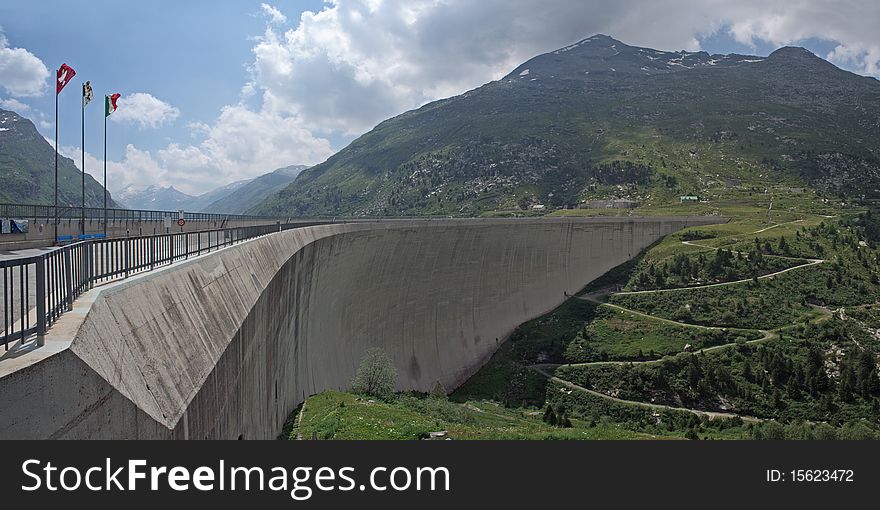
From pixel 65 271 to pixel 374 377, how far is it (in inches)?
815

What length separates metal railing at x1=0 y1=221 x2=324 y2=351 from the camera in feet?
16.8

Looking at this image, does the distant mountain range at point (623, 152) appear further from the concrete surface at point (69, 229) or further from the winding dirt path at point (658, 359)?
the concrete surface at point (69, 229)

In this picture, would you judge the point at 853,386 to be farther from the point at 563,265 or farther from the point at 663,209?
the point at 663,209

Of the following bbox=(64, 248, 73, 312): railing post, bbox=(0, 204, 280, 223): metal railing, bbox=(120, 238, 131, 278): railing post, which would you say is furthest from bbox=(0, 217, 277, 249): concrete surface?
bbox=(64, 248, 73, 312): railing post

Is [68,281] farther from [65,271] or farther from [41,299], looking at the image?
[41,299]

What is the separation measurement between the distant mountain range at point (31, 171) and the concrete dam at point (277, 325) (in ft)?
356

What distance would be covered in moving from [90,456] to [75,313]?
72.6 inches

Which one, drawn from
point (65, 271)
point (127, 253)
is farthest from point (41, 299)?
point (127, 253)

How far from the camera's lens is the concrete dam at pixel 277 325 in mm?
4855

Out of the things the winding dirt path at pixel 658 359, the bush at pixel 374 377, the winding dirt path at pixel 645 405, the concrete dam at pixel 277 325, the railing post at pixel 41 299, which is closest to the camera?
the concrete dam at pixel 277 325

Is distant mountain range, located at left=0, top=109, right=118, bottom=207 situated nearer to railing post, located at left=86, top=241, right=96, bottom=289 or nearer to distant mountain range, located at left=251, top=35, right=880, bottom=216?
distant mountain range, located at left=251, top=35, right=880, bottom=216

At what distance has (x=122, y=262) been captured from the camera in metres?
Answer: 8.59

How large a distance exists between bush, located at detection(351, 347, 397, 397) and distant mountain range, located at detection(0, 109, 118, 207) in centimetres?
11930

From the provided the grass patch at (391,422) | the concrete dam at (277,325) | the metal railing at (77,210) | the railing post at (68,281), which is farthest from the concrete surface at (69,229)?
the railing post at (68,281)
